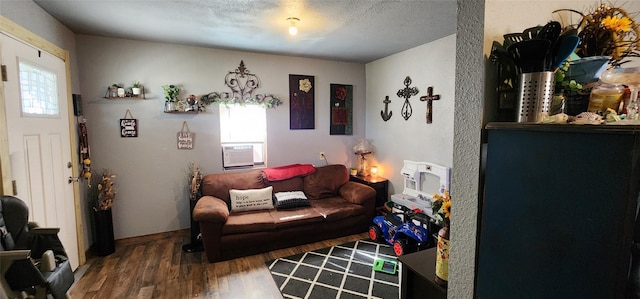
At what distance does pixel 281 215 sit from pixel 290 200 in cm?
28

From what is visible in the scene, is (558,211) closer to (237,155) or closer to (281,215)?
(281,215)

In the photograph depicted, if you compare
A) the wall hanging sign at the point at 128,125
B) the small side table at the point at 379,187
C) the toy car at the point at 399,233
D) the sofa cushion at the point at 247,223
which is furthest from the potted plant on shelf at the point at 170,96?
the toy car at the point at 399,233

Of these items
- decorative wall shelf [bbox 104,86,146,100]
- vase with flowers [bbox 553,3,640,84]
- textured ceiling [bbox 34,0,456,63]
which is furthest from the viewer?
decorative wall shelf [bbox 104,86,146,100]

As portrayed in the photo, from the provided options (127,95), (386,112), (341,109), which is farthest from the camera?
(341,109)

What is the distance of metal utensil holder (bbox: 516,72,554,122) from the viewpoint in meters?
0.82

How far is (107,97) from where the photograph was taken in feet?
10.5

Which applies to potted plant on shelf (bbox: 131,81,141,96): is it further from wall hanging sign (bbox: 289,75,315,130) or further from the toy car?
the toy car

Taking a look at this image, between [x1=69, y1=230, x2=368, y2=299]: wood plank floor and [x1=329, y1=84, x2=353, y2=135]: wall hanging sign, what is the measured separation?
1.97 meters

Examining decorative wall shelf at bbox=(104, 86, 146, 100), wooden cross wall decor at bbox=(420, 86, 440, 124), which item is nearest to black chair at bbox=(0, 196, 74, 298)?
decorative wall shelf at bbox=(104, 86, 146, 100)

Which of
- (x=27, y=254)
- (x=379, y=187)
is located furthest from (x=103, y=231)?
(x=379, y=187)

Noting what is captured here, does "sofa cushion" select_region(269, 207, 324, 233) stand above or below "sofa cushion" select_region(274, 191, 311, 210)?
below

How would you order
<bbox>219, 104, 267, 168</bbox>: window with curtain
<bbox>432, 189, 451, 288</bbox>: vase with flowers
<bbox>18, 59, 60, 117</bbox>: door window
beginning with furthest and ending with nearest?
<bbox>219, 104, 267, 168</bbox>: window with curtain < <bbox>18, 59, 60, 117</bbox>: door window < <bbox>432, 189, 451, 288</bbox>: vase with flowers

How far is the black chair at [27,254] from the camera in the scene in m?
1.48

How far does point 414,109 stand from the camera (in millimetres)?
3746
